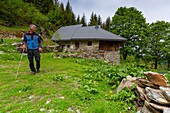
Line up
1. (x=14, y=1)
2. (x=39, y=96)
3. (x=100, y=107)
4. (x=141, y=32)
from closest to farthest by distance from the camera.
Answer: (x=100, y=107)
(x=39, y=96)
(x=141, y=32)
(x=14, y=1)

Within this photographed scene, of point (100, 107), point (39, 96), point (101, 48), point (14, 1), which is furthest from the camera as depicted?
point (14, 1)

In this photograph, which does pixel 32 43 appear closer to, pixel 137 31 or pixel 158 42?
pixel 137 31

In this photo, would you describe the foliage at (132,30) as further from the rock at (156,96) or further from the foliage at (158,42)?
the rock at (156,96)

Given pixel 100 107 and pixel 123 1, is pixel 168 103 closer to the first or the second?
pixel 100 107

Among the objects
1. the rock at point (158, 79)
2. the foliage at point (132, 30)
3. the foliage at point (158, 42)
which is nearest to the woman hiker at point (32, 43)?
the rock at point (158, 79)

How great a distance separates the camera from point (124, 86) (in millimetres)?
4402

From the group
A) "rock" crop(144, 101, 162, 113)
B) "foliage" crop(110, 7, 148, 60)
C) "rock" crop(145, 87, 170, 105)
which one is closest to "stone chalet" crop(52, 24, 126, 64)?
"foliage" crop(110, 7, 148, 60)

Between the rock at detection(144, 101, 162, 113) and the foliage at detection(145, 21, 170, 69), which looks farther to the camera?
the foliage at detection(145, 21, 170, 69)

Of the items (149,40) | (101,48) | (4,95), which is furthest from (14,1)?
(4,95)

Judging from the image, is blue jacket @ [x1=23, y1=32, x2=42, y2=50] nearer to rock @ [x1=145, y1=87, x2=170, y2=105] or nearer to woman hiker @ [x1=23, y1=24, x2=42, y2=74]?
woman hiker @ [x1=23, y1=24, x2=42, y2=74]

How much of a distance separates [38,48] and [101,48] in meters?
16.8

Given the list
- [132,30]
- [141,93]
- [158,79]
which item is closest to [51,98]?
[141,93]

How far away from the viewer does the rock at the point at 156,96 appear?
3.26 meters

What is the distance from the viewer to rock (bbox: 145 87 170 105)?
10.7 feet
